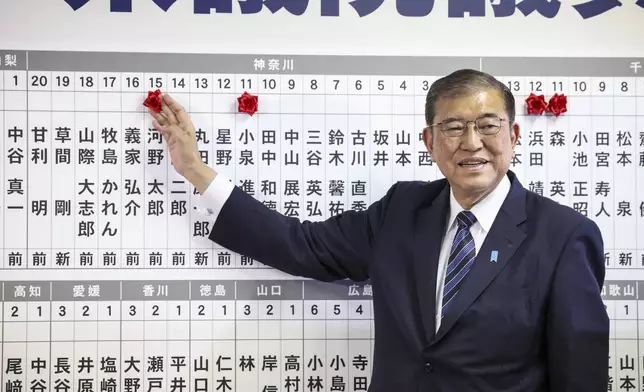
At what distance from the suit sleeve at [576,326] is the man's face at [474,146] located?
23 centimetres

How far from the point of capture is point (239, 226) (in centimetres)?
148

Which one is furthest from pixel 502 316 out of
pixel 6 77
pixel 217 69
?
pixel 6 77

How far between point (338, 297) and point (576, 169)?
754 millimetres

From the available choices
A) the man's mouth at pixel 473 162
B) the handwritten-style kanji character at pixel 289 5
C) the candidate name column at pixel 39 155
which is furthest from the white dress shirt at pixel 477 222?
the candidate name column at pixel 39 155

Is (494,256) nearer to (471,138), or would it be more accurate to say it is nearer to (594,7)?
(471,138)

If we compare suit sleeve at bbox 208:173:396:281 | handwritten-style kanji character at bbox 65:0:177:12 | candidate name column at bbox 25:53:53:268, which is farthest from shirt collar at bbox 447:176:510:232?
candidate name column at bbox 25:53:53:268

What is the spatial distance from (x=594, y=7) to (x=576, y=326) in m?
0.92

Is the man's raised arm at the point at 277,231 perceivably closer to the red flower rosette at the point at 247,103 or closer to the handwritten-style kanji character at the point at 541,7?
the red flower rosette at the point at 247,103

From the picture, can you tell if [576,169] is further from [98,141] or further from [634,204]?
[98,141]

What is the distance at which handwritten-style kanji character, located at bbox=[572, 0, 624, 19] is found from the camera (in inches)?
64.0

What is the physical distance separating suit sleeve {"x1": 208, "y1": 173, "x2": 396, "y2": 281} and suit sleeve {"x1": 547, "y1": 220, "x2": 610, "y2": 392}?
1.47 feet

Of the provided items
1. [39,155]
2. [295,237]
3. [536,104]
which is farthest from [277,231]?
[536,104]

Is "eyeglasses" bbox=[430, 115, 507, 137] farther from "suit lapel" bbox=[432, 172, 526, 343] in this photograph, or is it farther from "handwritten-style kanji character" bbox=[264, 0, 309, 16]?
"handwritten-style kanji character" bbox=[264, 0, 309, 16]

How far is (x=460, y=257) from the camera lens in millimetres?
1329
